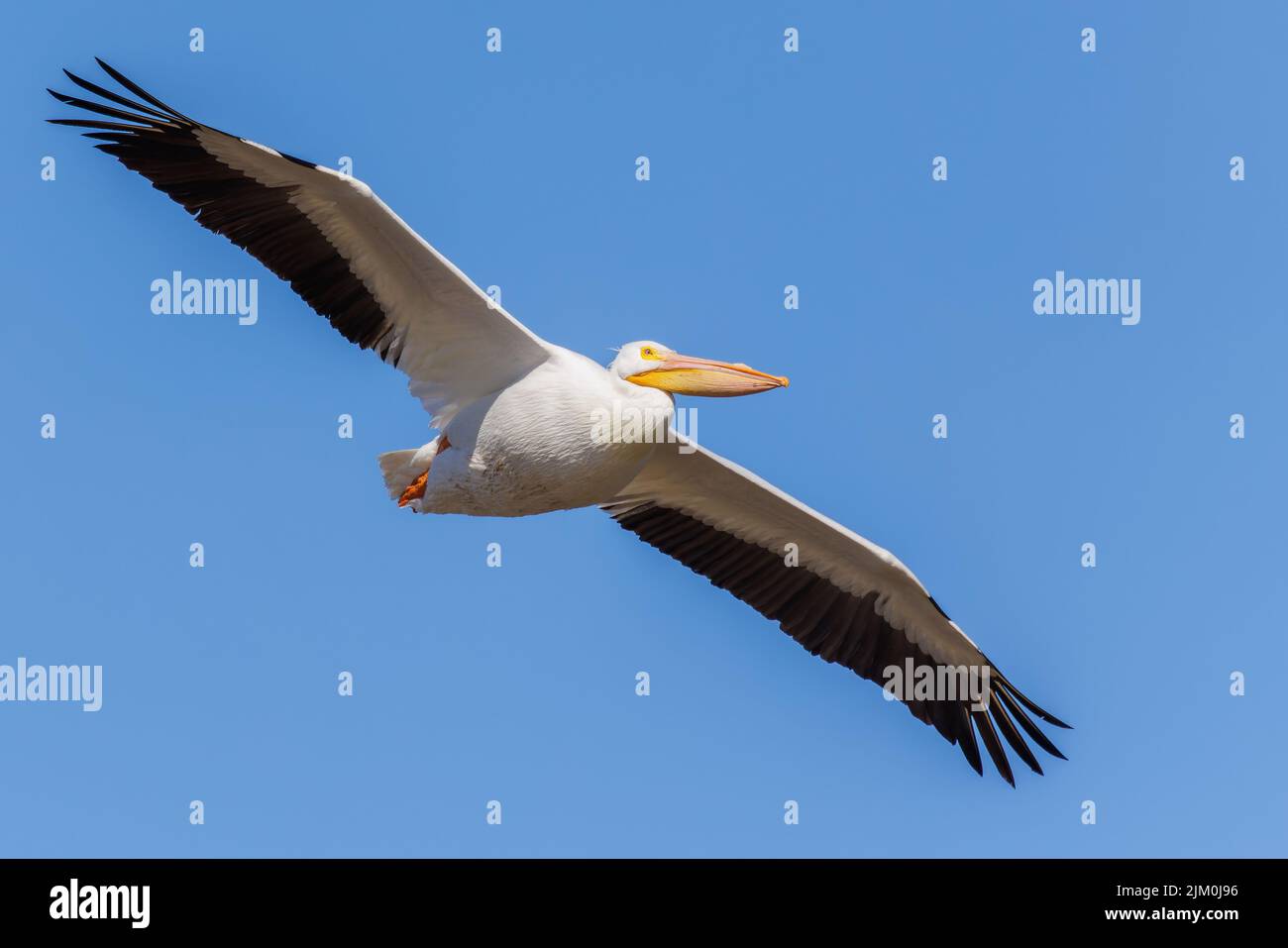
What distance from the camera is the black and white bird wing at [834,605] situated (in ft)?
37.5

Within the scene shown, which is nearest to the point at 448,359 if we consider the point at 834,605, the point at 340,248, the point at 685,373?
the point at 340,248

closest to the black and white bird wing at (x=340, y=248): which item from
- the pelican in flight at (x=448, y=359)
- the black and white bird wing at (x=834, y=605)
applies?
the pelican in flight at (x=448, y=359)

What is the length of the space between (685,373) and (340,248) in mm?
2136

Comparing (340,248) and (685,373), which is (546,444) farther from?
(340,248)

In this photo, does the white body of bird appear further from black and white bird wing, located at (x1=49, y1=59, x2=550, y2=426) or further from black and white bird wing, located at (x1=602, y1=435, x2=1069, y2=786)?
black and white bird wing, located at (x1=602, y1=435, x2=1069, y2=786)

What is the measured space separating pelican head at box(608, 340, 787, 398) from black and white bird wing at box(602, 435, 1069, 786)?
1.35 m

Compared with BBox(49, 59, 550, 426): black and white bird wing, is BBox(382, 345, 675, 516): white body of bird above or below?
below

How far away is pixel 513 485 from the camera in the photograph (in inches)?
397

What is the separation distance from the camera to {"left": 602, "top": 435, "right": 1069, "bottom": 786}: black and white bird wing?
11.4 m

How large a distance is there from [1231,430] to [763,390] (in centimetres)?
408

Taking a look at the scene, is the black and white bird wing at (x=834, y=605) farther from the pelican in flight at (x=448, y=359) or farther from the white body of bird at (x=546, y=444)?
the white body of bird at (x=546, y=444)

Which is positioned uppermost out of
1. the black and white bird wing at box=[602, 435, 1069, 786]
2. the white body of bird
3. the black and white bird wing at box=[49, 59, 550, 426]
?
Result: the black and white bird wing at box=[49, 59, 550, 426]

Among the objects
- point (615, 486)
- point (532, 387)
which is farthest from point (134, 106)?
point (615, 486)

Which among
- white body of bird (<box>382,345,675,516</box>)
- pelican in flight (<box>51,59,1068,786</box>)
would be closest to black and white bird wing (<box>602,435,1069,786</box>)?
pelican in flight (<box>51,59,1068,786</box>)
